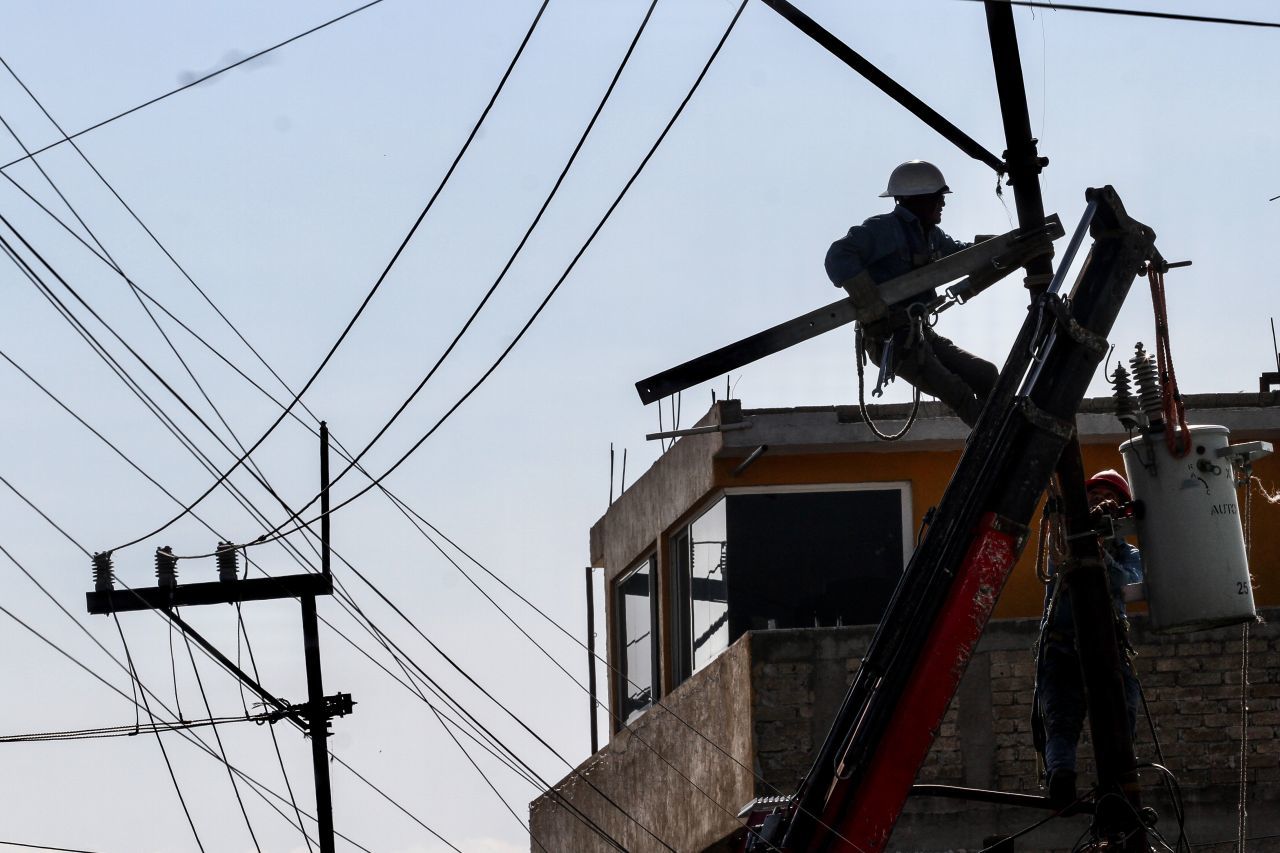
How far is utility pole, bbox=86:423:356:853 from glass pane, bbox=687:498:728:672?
12.4 feet

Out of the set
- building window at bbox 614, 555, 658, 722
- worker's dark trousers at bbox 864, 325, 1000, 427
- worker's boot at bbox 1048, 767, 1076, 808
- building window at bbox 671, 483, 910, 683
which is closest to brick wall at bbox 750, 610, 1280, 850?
building window at bbox 671, 483, 910, 683

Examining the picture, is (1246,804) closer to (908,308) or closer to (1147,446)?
(1147,446)

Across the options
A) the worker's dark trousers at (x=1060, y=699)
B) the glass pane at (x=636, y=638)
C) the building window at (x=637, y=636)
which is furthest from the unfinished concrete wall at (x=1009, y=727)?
the glass pane at (x=636, y=638)

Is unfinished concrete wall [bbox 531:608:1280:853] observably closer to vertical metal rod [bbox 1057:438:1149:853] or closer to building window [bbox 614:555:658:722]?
vertical metal rod [bbox 1057:438:1149:853]

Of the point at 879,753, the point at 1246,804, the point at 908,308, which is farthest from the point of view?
the point at 1246,804

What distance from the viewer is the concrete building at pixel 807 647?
47.3ft

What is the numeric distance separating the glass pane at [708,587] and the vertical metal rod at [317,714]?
3904 mm

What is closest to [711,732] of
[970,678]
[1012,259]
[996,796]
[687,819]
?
[687,819]

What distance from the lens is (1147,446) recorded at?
1064 cm

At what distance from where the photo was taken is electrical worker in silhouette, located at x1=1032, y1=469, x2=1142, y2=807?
10766mm

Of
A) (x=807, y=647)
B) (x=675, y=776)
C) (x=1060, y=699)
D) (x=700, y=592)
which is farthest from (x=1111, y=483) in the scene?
(x=700, y=592)

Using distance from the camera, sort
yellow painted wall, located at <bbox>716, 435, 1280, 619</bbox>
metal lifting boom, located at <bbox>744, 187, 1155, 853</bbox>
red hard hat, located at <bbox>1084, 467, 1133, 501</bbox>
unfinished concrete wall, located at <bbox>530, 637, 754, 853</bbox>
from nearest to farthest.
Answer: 1. metal lifting boom, located at <bbox>744, 187, 1155, 853</bbox>
2. red hard hat, located at <bbox>1084, 467, 1133, 501</bbox>
3. unfinished concrete wall, located at <bbox>530, 637, 754, 853</bbox>
4. yellow painted wall, located at <bbox>716, 435, 1280, 619</bbox>

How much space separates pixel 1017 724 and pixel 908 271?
491 cm

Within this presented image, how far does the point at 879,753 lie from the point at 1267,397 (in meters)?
9.33
